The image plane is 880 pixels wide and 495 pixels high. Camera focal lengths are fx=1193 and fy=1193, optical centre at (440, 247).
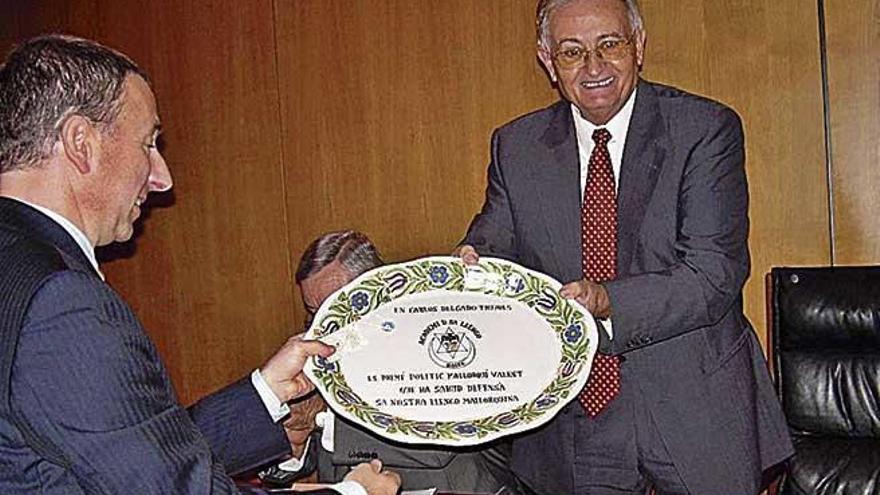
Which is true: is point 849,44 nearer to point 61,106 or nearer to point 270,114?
point 270,114

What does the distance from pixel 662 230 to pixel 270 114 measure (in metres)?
1.96

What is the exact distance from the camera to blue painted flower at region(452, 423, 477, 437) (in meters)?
2.27

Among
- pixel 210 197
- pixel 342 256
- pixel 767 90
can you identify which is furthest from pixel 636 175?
pixel 210 197

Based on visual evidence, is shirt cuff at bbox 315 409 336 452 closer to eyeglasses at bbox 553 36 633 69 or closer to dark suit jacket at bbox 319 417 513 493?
dark suit jacket at bbox 319 417 513 493

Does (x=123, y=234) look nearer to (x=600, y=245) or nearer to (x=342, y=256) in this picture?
(x=600, y=245)

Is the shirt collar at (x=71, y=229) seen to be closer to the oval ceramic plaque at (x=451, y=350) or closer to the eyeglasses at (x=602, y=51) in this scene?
the oval ceramic plaque at (x=451, y=350)

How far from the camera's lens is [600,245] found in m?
2.50

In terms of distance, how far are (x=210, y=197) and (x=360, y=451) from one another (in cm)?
171

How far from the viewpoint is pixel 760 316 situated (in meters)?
3.51

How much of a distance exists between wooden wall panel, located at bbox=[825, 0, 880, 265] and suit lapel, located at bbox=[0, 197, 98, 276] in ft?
7.92

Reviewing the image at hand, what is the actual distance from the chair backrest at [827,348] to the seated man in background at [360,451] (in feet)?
2.34

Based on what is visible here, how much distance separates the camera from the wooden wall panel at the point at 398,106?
3.72 meters

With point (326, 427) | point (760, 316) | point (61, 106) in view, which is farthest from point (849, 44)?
point (61, 106)

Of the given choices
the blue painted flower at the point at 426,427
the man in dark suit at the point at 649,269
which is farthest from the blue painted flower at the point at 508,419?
the man in dark suit at the point at 649,269
